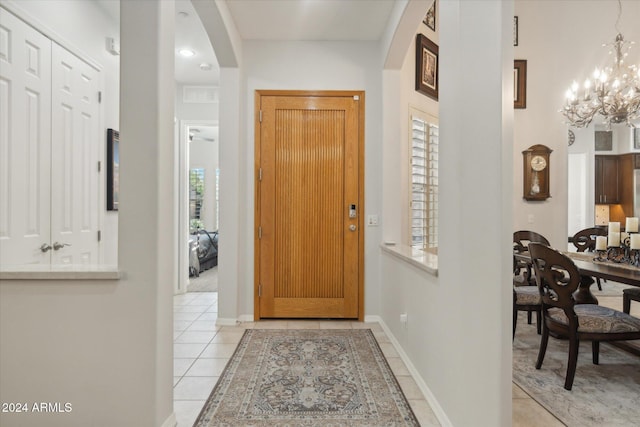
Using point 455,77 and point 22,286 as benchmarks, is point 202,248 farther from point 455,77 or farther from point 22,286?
point 455,77

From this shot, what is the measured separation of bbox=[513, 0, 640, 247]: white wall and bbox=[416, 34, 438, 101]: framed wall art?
64.6 inches

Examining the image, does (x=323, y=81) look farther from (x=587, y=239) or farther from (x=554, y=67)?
(x=587, y=239)

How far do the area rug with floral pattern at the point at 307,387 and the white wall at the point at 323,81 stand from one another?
866 mm

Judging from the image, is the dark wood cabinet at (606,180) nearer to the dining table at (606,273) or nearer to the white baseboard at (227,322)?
the dining table at (606,273)

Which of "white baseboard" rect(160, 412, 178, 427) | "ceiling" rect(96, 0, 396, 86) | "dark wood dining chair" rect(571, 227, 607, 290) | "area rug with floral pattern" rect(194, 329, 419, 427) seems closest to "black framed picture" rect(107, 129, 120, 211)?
"ceiling" rect(96, 0, 396, 86)

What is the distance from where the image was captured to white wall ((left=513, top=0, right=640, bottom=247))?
4.84 metres

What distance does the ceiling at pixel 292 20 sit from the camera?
9.78 feet

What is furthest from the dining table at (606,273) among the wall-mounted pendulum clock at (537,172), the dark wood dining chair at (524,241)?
the wall-mounted pendulum clock at (537,172)

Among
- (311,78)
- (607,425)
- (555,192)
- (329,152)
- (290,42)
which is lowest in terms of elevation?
(607,425)

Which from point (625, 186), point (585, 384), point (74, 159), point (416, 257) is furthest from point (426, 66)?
point (625, 186)

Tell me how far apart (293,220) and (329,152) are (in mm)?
781

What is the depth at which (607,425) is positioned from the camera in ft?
6.11

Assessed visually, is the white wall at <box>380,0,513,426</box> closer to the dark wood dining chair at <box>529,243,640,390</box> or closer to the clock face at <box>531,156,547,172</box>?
the dark wood dining chair at <box>529,243,640,390</box>

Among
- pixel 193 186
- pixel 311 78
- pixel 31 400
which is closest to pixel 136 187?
pixel 31 400
